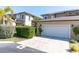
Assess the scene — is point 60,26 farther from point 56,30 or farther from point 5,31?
point 5,31

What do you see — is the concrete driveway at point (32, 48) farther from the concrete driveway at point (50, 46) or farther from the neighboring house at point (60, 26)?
the neighboring house at point (60, 26)

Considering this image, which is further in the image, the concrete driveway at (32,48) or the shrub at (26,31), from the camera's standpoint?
the shrub at (26,31)

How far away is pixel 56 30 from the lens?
25.0 m

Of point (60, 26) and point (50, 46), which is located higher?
point (60, 26)

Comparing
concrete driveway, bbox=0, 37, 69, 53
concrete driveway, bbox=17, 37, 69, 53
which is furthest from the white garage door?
concrete driveway, bbox=0, 37, 69, 53

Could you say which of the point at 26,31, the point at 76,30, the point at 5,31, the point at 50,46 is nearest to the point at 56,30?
the point at 76,30

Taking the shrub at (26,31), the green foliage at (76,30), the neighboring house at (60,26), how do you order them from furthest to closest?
the neighboring house at (60,26) → the shrub at (26,31) → the green foliage at (76,30)

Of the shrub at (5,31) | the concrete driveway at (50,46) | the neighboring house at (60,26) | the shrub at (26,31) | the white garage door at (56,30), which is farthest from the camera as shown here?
the white garage door at (56,30)

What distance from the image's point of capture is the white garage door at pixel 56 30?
23.2 meters

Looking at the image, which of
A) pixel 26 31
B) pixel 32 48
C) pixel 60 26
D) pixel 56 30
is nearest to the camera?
pixel 32 48

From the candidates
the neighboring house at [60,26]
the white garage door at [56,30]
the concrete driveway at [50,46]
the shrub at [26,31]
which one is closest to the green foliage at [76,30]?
the neighboring house at [60,26]

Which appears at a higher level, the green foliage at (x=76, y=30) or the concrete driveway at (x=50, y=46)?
the green foliage at (x=76, y=30)
